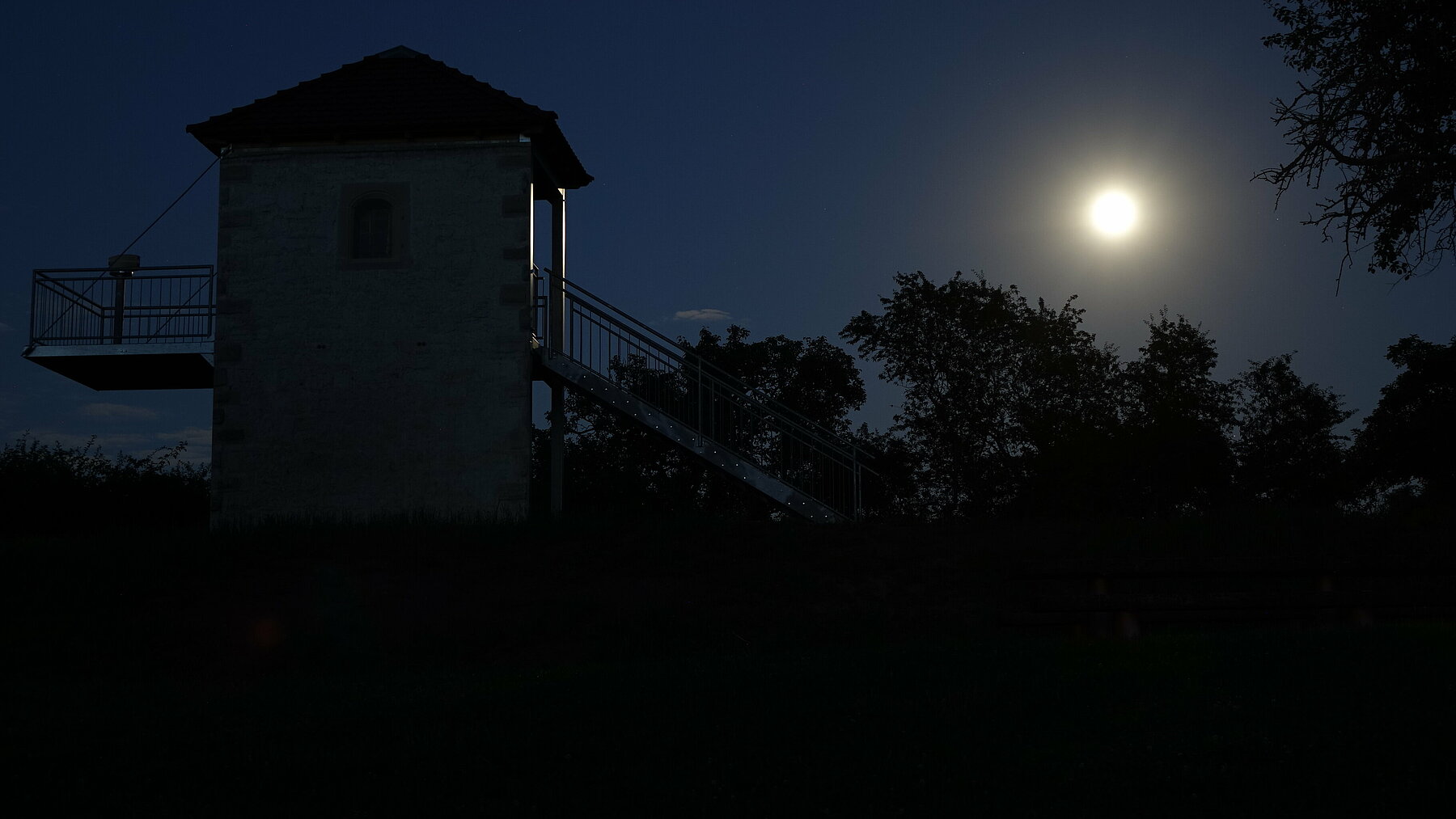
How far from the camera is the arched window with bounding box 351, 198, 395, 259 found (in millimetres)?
18828

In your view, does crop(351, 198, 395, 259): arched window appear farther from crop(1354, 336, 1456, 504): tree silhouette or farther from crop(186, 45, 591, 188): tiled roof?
crop(1354, 336, 1456, 504): tree silhouette

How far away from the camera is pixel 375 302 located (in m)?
18.5

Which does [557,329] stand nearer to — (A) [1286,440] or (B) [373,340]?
(B) [373,340]

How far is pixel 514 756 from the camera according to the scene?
21.9 ft

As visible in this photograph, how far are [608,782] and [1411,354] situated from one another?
103ft

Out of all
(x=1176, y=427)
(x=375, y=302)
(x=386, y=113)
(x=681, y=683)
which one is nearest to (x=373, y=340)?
(x=375, y=302)

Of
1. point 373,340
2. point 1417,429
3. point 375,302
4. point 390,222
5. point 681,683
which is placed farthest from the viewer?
point 1417,429

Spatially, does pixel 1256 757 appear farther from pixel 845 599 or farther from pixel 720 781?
pixel 845 599

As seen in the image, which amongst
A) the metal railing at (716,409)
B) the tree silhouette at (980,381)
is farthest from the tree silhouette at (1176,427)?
the metal railing at (716,409)

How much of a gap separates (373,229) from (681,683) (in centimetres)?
1269

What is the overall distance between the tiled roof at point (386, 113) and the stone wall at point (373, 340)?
25 centimetres

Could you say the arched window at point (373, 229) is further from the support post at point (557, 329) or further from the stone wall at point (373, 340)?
the support post at point (557, 329)

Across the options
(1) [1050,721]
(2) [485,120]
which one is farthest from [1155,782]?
(2) [485,120]

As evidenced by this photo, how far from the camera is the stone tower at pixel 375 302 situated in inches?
710
